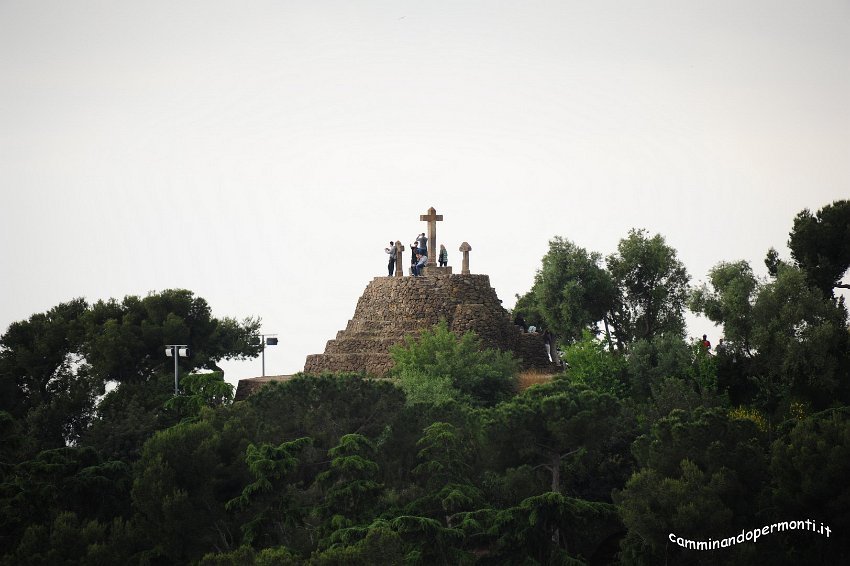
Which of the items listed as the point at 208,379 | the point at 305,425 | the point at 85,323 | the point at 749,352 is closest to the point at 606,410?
the point at 305,425

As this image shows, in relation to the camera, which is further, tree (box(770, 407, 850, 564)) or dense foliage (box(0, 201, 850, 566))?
dense foliage (box(0, 201, 850, 566))

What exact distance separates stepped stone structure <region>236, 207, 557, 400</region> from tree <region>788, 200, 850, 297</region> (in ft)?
43.3

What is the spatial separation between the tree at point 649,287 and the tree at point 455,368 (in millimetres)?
10792

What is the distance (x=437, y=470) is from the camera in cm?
5681

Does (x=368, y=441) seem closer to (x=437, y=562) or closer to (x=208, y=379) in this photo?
(x=437, y=562)

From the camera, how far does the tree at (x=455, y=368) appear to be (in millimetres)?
67562

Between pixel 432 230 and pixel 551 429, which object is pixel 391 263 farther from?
pixel 551 429

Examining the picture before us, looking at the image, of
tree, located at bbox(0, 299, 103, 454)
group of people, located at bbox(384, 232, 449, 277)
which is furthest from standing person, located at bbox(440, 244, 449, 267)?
tree, located at bbox(0, 299, 103, 454)

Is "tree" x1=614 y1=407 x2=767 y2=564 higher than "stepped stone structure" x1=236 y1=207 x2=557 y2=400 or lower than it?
lower

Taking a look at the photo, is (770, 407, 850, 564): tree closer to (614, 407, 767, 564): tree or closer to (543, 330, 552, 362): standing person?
(614, 407, 767, 564): tree

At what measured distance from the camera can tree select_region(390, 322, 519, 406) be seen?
67562mm

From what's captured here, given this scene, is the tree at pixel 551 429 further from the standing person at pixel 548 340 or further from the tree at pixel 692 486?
the standing person at pixel 548 340

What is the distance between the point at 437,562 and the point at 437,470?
468cm

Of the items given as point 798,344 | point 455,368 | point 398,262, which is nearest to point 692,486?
point 455,368
